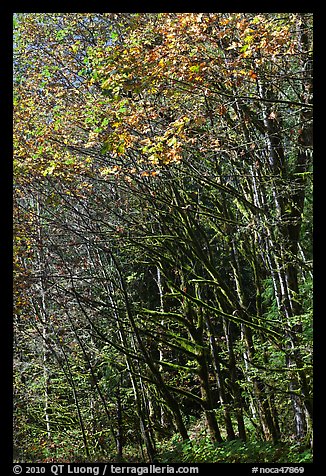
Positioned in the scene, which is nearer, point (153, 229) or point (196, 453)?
point (196, 453)

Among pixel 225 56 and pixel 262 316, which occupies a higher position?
pixel 225 56

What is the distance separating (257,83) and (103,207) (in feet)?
4.81

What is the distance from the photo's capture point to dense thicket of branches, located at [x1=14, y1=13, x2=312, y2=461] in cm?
392

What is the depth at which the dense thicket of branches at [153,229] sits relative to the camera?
3918mm

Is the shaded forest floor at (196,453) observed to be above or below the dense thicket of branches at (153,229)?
below

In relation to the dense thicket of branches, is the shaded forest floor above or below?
below

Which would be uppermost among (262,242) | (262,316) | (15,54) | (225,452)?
(15,54)

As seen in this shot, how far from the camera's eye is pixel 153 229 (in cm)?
462

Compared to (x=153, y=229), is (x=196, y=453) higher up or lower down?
lower down

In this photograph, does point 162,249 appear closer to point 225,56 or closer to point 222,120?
point 222,120
